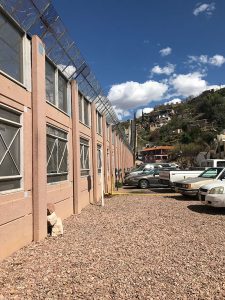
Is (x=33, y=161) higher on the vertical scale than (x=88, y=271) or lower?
higher

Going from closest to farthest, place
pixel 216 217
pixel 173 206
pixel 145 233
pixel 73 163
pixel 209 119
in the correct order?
pixel 145 233, pixel 216 217, pixel 73 163, pixel 173 206, pixel 209 119

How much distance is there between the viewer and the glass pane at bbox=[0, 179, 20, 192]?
6.79m

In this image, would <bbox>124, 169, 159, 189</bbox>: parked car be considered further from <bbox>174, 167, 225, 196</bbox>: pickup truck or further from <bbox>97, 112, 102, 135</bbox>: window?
<bbox>174, 167, 225, 196</bbox>: pickup truck

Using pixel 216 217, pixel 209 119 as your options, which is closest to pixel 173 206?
pixel 216 217

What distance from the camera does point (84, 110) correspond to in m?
15.5

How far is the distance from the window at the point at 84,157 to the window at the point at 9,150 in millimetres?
6954

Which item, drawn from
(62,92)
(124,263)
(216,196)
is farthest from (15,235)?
(216,196)

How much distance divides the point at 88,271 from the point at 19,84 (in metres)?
4.25

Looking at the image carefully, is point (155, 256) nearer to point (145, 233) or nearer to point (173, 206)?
point (145, 233)

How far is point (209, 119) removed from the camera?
468ft

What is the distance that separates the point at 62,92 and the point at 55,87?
107cm

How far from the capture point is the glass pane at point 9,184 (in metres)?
6.79

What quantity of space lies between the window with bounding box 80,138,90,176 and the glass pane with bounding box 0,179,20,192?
7.05 meters

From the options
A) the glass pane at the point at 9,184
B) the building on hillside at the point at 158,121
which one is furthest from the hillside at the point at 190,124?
the glass pane at the point at 9,184
